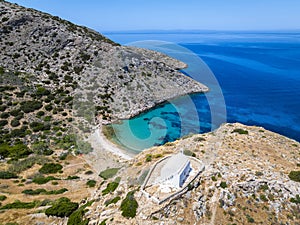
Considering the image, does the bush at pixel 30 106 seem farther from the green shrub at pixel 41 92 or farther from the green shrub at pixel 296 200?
the green shrub at pixel 296 200

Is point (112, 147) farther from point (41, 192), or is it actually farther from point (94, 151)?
point (41, 192)

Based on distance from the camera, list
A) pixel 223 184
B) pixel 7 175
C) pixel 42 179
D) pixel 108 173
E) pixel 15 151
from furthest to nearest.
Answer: pixel 15 151
pixel 108 173
pixel 7 175
pixel 42 179
pixel 223 184

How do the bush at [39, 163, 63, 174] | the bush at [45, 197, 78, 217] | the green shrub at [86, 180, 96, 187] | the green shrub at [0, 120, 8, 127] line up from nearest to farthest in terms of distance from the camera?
the bush at [45, 197, 78, 217] < the green shrub at [86, 180, 96, 187] < the bush at [39, 163, 63, 174] < the green shrub at [0, 120, 8, 127]

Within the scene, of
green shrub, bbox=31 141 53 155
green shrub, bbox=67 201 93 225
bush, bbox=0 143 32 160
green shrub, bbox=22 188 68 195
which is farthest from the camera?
green shrub, bbox=31 141 53 155

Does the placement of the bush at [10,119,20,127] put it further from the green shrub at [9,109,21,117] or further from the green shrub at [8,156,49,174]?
the green shrub at [8,156,49,174]

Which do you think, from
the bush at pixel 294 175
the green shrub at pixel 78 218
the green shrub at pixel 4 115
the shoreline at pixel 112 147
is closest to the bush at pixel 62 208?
the green shrub at pixel 78 218

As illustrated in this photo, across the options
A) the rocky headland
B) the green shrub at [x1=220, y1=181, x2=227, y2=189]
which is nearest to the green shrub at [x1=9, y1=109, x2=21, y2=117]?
the rocky headland

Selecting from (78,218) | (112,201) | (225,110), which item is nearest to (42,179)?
(78,218)
